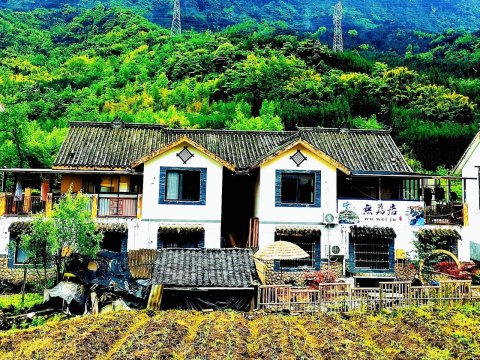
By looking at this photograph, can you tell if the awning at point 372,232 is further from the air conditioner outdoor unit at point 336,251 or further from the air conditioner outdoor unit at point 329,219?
the air conditioner outdoor unit at point 329,219

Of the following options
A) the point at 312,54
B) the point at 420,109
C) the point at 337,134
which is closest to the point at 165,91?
the point at 312,54

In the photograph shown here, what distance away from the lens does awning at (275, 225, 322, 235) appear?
2081 cm

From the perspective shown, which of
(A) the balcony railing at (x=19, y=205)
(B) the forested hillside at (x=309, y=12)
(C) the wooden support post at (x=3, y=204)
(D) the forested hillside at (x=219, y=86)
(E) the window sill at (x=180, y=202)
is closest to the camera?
(C) the wooden support post at (x=3, y=204)

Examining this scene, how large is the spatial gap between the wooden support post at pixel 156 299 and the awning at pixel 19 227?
652cm

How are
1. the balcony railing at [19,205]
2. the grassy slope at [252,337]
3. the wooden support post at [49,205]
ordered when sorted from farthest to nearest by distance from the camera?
the balcony railing at [19,205], the wooden support post at [49,205], the grassy slope at [252,337]

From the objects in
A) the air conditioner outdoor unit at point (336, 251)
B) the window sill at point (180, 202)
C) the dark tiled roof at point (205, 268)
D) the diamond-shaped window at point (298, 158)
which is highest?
the diamond-shaped window at point (298, 158)

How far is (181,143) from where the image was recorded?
21.2m

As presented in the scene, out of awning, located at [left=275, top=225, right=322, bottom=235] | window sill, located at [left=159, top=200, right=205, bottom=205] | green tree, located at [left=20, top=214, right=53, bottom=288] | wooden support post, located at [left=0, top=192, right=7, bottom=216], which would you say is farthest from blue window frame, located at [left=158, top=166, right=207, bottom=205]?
wooden support post, located at [left=0, top=192, right=7, bottom=216]

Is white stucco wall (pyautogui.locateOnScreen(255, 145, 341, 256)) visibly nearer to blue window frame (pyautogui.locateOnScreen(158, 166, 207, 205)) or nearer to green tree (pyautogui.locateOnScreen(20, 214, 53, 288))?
blue window frame (pyautogui.locateOnScreen(158, 166, 207, 205))

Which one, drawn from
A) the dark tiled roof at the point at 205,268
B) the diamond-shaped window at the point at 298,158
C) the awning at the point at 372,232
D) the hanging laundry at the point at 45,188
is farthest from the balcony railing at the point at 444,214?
the hanging laundry at the point at 45,188

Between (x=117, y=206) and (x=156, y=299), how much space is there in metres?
5.68

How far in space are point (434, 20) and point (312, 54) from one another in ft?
240

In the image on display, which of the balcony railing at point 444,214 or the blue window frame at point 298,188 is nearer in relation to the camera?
the blue window frame at point 298,188

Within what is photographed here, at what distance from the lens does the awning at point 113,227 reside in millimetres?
20469
